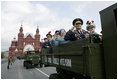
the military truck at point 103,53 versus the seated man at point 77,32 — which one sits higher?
the seated man at point 77,32

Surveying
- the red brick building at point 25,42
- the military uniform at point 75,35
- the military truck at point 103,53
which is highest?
the red brick building at point 25,42

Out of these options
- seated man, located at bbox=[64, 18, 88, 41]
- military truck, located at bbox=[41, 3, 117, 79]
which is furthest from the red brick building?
military truck, located at bbox=[41, 3, 117, 79]

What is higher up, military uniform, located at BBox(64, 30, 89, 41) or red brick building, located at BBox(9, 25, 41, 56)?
red brick building, located at BBox(9, 25, 41, 56)

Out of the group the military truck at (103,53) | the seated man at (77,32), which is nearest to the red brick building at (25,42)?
the seated man at (77,32)

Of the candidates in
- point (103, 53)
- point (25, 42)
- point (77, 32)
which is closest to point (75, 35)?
point (77, 32)

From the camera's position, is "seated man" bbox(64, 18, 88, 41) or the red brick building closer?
"seated man" bbox(64, 18, 88, 41)

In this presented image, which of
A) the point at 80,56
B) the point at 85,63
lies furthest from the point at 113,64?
the point at 80,56

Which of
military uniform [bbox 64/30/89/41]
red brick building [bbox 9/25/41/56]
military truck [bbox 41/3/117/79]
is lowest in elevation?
military truck [bbox 41/3/117/79]

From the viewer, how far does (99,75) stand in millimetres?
2314

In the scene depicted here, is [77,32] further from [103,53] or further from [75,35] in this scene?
[103,53]

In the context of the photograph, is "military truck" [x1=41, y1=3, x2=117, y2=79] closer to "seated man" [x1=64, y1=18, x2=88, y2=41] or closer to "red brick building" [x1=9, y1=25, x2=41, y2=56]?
"seated man" [x1=64, y1=18, x2=88, y2=41]

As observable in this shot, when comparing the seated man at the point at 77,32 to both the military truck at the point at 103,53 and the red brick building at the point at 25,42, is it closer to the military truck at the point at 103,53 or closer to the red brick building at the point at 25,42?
the military truck at the point at 103,53

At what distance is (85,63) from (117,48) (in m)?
0.60

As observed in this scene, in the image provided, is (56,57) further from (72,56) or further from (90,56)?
(90,56)
